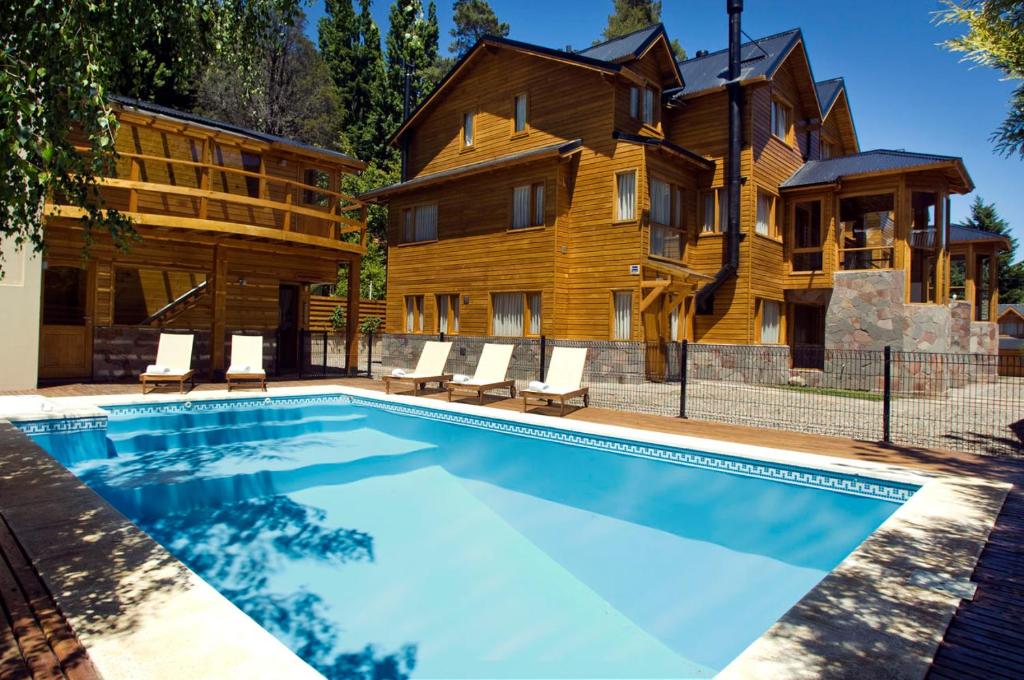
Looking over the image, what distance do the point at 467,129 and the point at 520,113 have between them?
250 cm

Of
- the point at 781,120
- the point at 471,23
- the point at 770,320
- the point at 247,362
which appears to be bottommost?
the point at 247,362

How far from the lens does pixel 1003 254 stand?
142ft

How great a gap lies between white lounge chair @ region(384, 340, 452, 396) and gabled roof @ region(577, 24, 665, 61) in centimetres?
1046

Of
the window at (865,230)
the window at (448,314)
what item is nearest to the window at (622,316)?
the window at (448,314)

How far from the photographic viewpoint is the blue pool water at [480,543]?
14.8 feet

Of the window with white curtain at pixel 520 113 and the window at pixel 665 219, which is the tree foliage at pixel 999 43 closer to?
the window at pixel 665 219

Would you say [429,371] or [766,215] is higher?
[766,215]

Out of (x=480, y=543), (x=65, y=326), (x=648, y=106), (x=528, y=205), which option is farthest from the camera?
(x=648, y=106)

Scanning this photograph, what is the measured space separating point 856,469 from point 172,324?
17.2 meters

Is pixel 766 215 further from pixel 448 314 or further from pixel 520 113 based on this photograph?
pixel 448 314

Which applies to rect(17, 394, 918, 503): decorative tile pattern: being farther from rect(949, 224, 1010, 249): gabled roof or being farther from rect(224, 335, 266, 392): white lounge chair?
rect(949, 224, 1010, 249): gabled roof

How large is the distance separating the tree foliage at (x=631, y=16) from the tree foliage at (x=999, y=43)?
146ft

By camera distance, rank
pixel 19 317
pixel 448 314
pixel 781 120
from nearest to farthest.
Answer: pixel 19 317 < pixel 781 120 < pixel 448 314

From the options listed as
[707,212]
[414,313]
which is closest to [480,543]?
[707,212]
